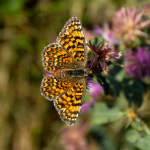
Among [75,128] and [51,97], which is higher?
[51,97]

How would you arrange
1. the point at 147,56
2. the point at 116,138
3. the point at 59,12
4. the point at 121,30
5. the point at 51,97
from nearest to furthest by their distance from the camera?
the point at 51,97 < the point at 147,56 < the point at 121,30 < the point at 116,138 < the point at 59,12

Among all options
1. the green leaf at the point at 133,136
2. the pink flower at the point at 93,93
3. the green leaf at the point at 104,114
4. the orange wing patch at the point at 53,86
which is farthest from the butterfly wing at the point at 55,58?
the green leaf at the point at 133,136

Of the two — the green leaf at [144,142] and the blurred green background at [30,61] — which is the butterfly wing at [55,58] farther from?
the blurred green background at [30,61]

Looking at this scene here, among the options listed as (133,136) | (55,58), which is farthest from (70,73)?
(133,136)

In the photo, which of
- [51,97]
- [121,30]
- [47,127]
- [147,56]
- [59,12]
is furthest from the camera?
[59,12]

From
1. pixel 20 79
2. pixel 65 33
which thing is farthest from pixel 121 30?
pixel 20 79

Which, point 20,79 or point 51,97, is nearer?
point 51,97

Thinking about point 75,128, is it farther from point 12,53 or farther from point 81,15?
point 81,15
